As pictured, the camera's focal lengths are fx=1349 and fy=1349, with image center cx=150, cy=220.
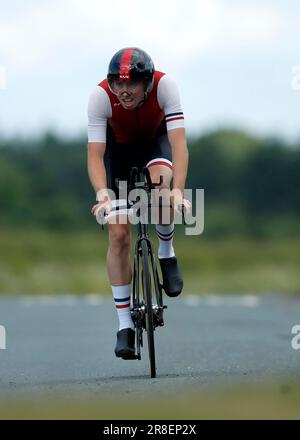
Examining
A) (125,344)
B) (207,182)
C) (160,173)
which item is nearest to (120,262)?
(125,344)

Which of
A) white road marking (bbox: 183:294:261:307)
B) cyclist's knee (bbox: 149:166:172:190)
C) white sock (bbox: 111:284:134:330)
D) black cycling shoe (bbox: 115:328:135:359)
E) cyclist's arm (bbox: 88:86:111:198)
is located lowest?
black cycling shoe (bbox: 115:328:135:359)

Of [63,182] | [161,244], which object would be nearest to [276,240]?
[63,182]

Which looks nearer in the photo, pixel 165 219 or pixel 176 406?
pixel 176 406

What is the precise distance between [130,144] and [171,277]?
1.13m

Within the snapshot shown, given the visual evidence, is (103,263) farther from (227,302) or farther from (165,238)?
(165,238)

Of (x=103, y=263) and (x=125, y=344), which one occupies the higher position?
(x=103, y=263)

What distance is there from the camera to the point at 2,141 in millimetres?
73438

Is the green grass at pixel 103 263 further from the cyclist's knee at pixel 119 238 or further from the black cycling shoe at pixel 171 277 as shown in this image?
the cyclist's knee at pixel 119 238

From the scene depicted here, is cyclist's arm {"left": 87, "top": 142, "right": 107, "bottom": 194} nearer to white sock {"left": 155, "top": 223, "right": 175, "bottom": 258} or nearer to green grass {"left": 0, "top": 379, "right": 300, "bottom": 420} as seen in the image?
white sock {"left": 155, "top": 223, "right": 175, "bottom": 258}

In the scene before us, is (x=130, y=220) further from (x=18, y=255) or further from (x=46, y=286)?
(x=18, y=255)

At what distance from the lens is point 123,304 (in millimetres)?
10680

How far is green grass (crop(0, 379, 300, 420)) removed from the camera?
7664 millimetres

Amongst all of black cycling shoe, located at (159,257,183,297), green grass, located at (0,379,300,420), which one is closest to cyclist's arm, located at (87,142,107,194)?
black cycling shoe, located at (159,257,183,297)

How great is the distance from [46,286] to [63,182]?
3364cm
